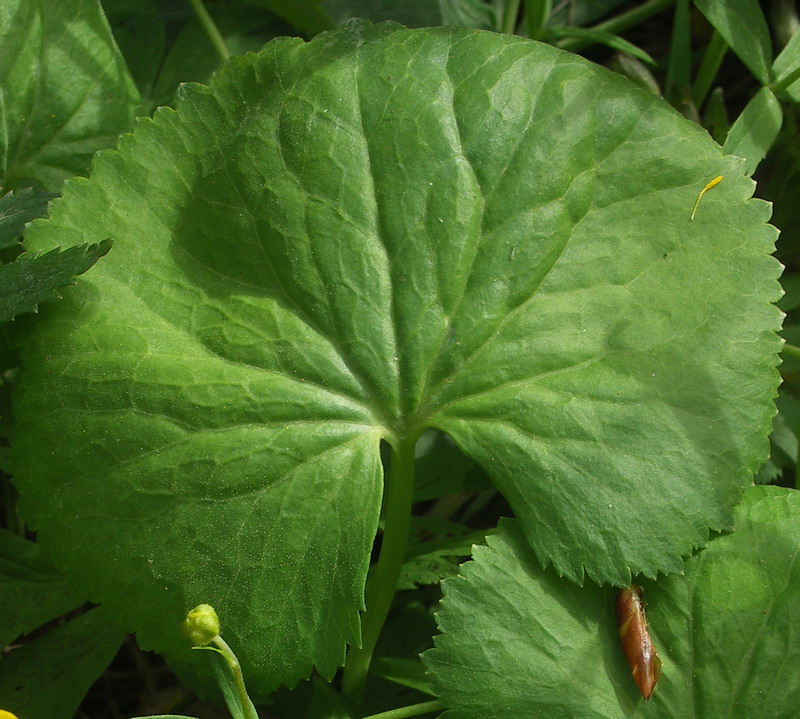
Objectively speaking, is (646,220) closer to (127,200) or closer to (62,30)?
(127,200)

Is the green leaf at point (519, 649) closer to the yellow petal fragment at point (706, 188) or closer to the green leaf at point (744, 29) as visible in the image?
the yellow petal fragment at point (706, 188)

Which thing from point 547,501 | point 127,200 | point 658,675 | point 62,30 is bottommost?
point 658,675

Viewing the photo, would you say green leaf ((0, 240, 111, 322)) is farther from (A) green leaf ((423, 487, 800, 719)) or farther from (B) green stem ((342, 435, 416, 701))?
(A) green leaf ((423, 487, 800, 719))

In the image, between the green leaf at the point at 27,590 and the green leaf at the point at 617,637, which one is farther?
the green leaf at the point at 27,590

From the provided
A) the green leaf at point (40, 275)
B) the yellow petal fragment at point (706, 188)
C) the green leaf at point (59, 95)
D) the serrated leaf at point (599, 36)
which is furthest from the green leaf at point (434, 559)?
the serrated leaf at point (599, 36)

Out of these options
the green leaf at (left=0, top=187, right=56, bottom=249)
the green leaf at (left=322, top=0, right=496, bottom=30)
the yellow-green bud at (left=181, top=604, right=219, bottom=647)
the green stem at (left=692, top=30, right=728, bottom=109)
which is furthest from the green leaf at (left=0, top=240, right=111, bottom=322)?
the green stem at (left=692, top=30, right=728, bottom=109)

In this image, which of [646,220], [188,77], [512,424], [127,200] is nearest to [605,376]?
[512,424]
